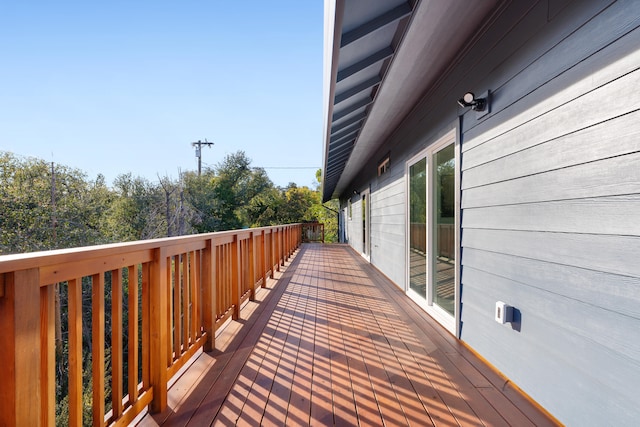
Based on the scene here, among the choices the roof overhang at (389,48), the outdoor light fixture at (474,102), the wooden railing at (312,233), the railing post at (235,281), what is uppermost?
the roof overhang at (389,48)

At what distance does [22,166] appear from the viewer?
38.8 feet

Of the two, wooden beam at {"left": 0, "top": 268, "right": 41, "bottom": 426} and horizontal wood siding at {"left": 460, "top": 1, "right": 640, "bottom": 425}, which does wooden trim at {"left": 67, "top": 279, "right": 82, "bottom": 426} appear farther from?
horizontal wood siding at {"left": 460, "top": 1, "right": 640, "bottom": 425}

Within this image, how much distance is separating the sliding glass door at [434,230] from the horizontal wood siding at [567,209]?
2.11 ft

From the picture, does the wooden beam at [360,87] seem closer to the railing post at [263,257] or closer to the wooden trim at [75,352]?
the railing post at [263,257]

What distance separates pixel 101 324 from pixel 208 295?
1.15 metres

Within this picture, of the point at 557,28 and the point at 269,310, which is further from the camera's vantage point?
the point at 269,310

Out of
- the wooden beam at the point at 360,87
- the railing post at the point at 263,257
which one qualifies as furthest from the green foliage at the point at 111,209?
the wooden beam at the point at 360,87

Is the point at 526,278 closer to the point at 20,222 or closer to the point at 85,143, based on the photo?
the point at 20,222

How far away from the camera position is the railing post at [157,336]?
171 centimetres

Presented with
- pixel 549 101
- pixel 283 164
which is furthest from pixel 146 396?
pixel 283 164

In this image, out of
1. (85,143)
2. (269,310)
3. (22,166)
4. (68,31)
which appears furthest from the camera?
(85,143)

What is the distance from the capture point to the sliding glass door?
9.68 ft

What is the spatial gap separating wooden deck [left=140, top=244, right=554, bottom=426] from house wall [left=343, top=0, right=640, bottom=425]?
0.91 ft

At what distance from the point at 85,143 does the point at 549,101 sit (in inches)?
1591
